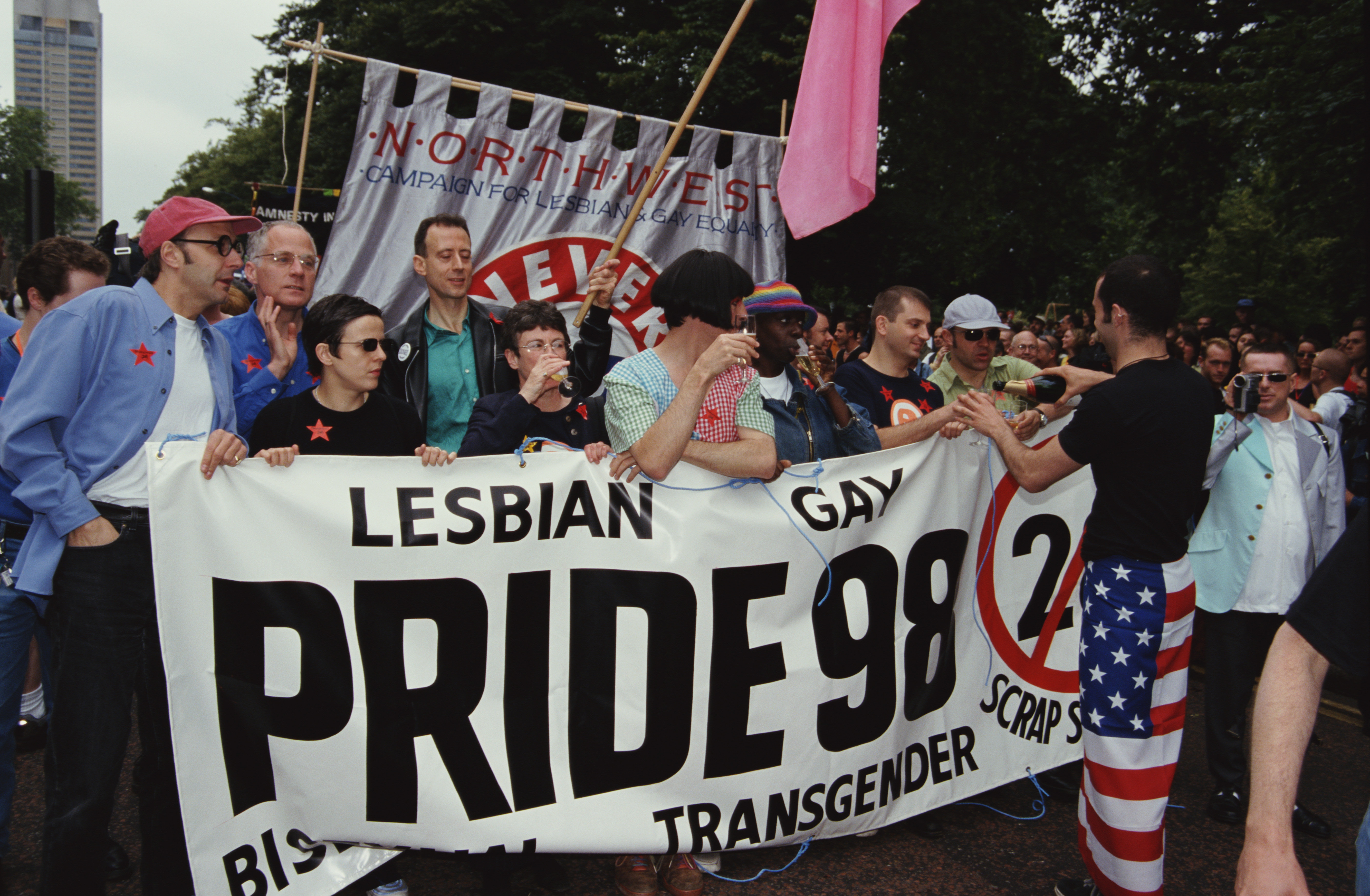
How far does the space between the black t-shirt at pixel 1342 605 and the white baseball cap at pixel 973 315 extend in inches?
118

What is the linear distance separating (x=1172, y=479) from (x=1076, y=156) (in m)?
14.0

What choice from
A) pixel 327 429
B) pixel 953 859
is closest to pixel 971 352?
pixel 953 859

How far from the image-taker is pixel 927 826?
3.65m

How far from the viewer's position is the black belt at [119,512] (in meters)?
2.80

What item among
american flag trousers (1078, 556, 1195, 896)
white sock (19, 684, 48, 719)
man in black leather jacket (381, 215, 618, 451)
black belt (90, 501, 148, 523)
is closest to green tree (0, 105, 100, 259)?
white sock (19, 684, 48, 719)

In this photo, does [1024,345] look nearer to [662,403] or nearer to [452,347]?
[452,347]

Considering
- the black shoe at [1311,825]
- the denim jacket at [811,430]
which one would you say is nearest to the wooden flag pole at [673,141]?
the denim jacket at [811,430]

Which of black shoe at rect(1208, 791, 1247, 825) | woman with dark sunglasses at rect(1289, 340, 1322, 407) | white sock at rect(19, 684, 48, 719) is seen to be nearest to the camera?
black shoe at rect(1208, 791, 1247, 825)

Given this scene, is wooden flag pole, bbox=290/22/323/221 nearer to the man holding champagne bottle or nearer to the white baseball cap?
the white baseball cap

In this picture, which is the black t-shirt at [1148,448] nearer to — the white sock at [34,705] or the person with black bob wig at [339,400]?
the person with black bob wig at [339,400]

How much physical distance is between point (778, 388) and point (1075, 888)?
1.99 metres

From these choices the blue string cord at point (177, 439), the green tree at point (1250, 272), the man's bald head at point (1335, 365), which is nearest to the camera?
the blue string cord at point (177, 439)

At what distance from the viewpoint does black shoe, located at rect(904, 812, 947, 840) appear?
3.63m

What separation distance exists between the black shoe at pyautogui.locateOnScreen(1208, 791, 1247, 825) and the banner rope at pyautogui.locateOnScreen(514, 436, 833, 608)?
180cm
